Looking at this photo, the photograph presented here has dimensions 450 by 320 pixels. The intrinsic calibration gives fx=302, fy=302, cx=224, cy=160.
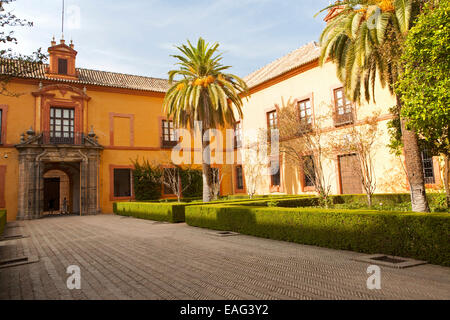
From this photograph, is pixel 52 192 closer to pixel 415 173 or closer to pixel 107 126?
pixel 107 126

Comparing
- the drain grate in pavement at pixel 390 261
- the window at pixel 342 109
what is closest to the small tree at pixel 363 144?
the window at pixel 342 109

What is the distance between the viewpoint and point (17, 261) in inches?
258

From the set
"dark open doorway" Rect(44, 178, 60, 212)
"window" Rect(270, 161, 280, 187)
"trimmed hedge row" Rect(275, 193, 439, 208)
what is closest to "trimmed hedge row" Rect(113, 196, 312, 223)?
"trimmed hedge row" Rect(275, 193, 439, 208)

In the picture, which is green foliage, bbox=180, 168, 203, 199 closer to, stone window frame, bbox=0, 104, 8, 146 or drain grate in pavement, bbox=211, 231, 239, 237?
stone window frame, bbox=0, 104, 8, 146

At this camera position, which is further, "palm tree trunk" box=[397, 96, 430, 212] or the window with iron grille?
the window with iron grille

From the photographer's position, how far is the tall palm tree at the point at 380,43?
8609mm

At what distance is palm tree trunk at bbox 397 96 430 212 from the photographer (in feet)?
28.0

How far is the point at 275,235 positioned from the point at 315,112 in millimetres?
10619

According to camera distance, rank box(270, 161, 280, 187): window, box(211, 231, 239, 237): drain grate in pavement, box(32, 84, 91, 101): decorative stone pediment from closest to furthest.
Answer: box(211, 231, 239, 237): drain grate in pavement, box(32, 84, 91, 101): decorative stone pediment, box(270, 161, 280, 187): window

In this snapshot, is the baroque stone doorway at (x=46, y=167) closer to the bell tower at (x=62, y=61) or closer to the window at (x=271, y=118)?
the bell tower at (x=62, y=61)

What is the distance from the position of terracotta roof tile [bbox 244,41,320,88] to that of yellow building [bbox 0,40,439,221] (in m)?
0.11
